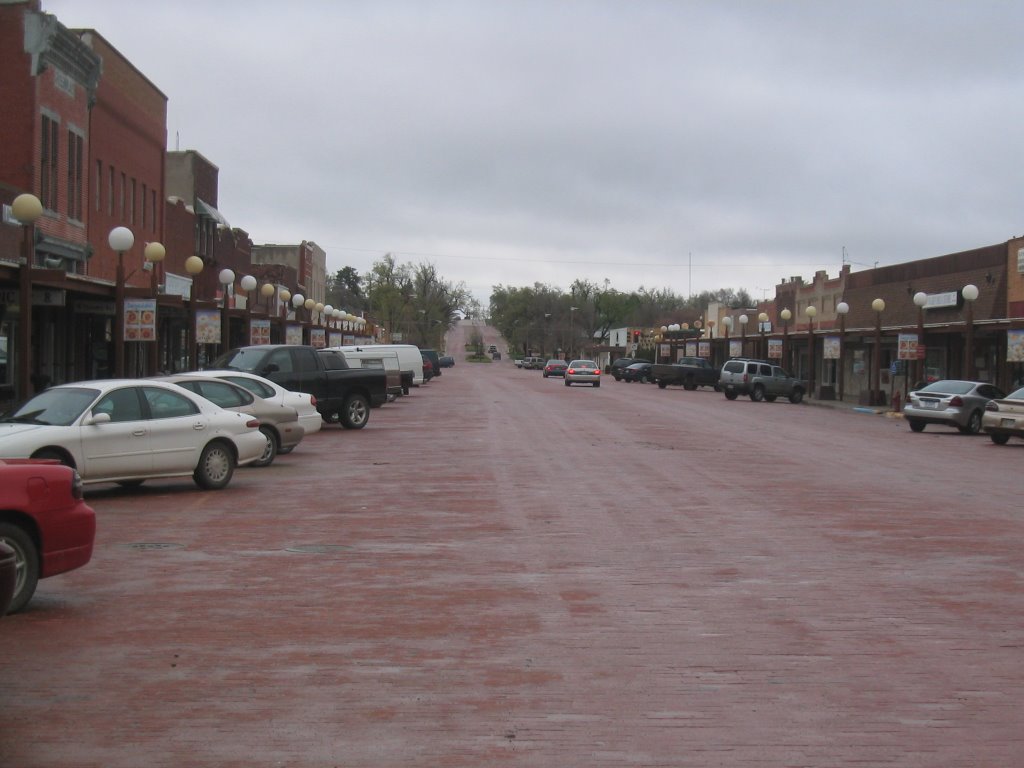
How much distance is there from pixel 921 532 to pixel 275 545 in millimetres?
7056

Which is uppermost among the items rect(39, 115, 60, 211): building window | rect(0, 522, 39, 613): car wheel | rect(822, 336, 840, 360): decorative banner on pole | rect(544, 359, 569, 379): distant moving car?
rect(39, 115, 60, 211): building window

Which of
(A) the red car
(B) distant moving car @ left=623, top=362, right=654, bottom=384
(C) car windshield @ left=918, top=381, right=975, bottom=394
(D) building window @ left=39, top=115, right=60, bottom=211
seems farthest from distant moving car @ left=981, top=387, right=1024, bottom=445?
(B) distant moving car @ left=623, top=362, right=654, bottom=384

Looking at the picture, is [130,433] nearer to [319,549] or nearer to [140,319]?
[319,549]

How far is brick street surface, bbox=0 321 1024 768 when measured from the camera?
19.4 ft

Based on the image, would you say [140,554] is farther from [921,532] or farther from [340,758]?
[921,532]

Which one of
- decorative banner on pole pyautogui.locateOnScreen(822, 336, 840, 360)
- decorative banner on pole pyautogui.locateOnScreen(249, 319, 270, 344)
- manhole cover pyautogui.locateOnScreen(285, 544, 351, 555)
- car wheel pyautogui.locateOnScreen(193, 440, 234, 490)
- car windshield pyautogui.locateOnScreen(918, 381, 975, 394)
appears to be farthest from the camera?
decorative banner on pole pyautogui.locateOnScreen(822, 336, 840, 360)

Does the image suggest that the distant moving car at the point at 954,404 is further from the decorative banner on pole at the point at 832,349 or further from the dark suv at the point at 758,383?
the dark suv at the point at 758,383

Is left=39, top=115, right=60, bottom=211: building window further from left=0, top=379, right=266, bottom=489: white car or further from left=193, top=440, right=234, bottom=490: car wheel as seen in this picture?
left=193, top=440, right=234, bottom=490: car wheel

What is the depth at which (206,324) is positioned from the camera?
3141 cm

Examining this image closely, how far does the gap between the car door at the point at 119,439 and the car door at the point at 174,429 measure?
5.1 inches

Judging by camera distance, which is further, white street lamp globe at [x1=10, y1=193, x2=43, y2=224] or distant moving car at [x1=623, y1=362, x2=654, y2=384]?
distant moving car at [x1=623, y1=362, x2=654, y2=384]

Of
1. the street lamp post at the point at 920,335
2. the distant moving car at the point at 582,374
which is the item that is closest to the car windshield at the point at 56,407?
the street lamp post at the point at 920,335

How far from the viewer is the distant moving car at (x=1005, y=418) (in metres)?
27.7

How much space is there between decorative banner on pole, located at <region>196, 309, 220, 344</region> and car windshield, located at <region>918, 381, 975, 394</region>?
20.0 m
